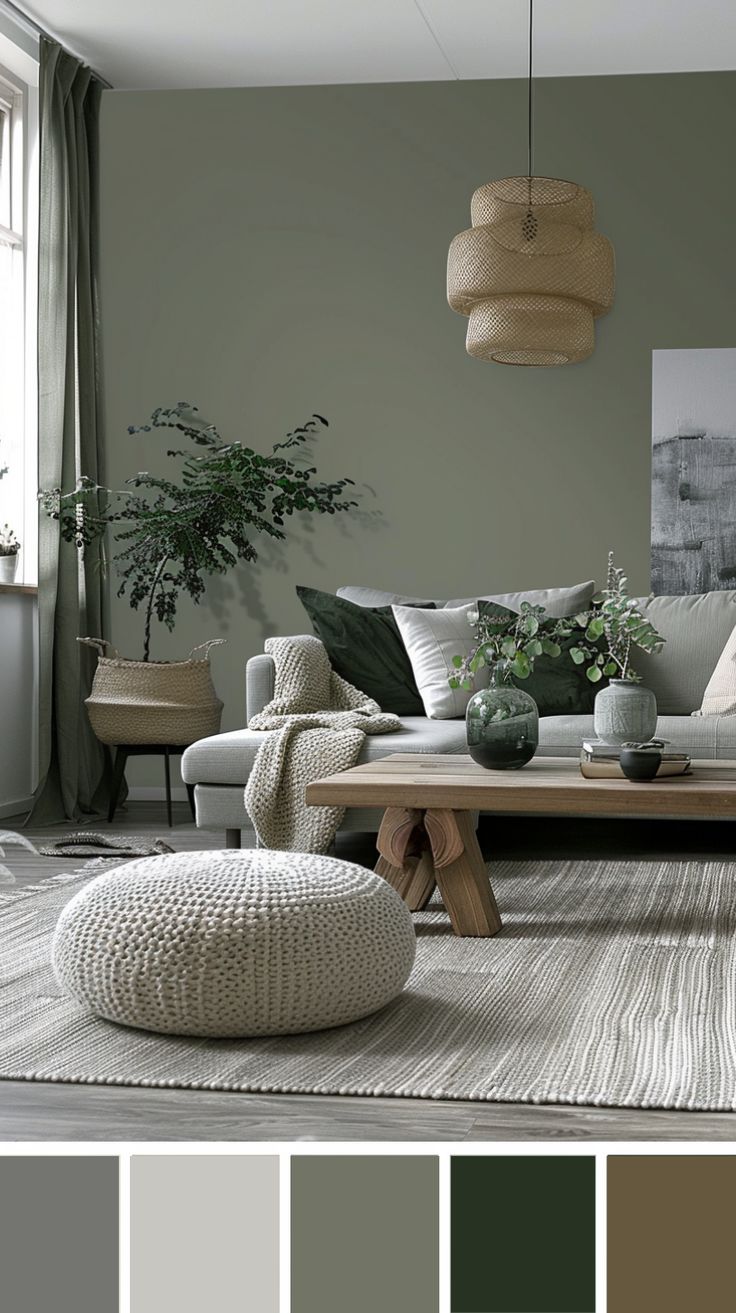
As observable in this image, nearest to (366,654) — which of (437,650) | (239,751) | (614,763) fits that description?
(437,650)

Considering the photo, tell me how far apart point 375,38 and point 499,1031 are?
178 inches

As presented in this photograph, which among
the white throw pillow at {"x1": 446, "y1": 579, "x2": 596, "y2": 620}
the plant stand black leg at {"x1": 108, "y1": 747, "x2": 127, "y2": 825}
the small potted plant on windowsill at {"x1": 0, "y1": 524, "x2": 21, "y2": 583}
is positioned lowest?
the plant stand black leg at {"x1": 108, "y1": 747, "x2": 127, "y2": 825}

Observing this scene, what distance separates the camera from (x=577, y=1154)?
1.35 m

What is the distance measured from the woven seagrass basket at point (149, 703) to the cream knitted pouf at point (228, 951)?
9.64ft

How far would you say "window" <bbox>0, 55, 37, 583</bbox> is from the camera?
5.85m

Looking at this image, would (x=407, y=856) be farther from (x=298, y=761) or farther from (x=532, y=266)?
(x=532, y=266)

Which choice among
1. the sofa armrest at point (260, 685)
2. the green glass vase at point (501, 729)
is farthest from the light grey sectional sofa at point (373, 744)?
the green glass vase at point (501, 729)

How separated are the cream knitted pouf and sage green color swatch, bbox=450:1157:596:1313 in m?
1.08

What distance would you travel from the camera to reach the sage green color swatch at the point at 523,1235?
1.20 m

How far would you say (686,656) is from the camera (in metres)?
5.09

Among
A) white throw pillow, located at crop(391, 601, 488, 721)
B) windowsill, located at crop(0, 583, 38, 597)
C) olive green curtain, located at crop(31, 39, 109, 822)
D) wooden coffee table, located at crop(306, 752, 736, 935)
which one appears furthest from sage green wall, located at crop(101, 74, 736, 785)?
wooden coffee table, located at crop(306, 752, 736, 935)

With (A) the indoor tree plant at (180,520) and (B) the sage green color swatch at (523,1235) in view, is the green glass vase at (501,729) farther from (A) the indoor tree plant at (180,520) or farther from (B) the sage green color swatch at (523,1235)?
(B) the sage green color swatch at (523,1235)

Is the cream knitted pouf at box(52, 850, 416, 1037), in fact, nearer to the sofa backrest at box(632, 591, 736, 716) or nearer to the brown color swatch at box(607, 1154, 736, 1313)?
the brown color swatch at box(607, 1154, 736, 1313)

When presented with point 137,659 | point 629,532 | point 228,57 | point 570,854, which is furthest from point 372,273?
point 570,854
